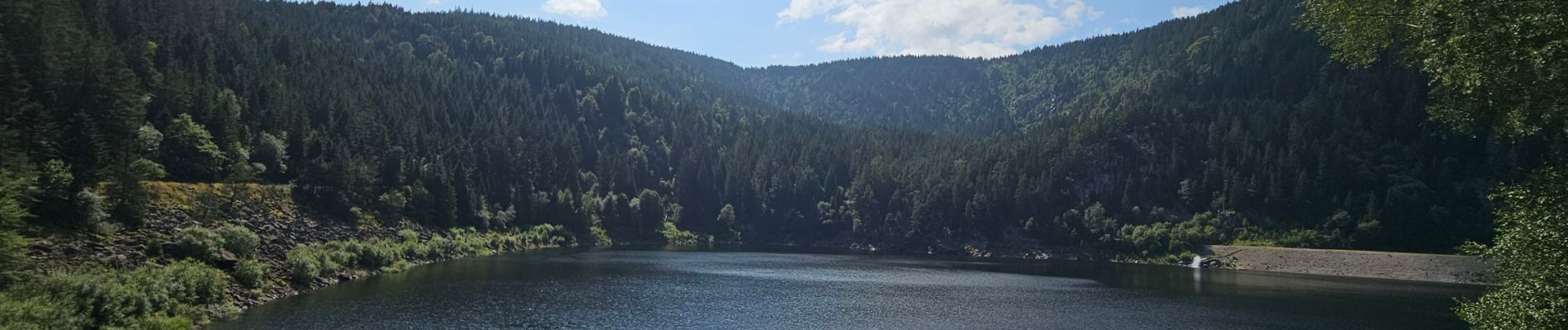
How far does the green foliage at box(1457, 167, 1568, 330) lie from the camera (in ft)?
89.9

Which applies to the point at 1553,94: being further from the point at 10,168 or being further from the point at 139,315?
the point at 10,168

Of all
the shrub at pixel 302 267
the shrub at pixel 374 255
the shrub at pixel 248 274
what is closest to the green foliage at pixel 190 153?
the shrub at pixel 374 255

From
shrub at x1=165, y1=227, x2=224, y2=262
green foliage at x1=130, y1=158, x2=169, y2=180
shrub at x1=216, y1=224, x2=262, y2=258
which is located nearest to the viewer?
shrub at x1=165, y1=227, x2=224, y2=262

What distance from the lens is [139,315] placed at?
50.2m

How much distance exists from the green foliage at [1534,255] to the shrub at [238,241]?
3192 inches

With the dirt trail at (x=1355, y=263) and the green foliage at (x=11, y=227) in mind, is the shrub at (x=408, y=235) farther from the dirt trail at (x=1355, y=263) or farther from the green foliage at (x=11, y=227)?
the dirt trail at (x=1355, y=263)

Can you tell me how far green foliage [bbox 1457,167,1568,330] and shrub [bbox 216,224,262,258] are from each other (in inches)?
3192

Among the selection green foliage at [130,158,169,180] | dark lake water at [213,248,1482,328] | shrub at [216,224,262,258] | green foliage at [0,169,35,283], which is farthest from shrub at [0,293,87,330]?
green foliage at [130,158,169,180]

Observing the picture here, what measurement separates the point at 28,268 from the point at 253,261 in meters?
18.2

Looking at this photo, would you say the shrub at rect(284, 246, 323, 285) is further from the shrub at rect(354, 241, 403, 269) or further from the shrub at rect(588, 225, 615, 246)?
the shrub at rect(588, 225, 615, 246)

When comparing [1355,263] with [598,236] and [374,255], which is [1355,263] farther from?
[598,236]

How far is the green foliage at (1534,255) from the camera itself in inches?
1078

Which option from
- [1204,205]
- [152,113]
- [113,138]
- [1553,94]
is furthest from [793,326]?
[1204,205]

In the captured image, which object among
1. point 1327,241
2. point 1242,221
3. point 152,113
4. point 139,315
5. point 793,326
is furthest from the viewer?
point 1242,221
